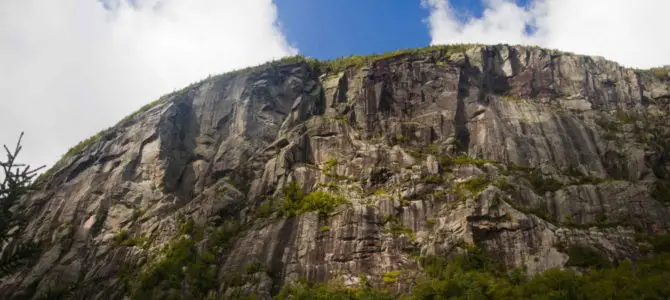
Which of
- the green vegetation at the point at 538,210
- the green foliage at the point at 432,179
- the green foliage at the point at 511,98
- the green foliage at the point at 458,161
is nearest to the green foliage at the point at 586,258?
the green vegetation at the point at 538,210

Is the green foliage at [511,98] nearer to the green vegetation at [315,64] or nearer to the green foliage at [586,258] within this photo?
the green vegetation at [315,64]

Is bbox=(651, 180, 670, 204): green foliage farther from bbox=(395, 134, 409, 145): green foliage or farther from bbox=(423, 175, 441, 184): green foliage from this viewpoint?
bbox=(395, 134, 409, 145): green foliage

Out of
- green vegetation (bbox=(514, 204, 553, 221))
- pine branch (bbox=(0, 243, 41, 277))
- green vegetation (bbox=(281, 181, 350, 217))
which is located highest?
green vegetation (bbox=(281, 181, 350, 217))

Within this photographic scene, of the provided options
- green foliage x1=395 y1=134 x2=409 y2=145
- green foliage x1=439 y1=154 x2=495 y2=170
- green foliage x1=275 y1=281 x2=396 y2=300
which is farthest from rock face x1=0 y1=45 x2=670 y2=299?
green foliage x1=275 y1=281 x2=396 y2=300

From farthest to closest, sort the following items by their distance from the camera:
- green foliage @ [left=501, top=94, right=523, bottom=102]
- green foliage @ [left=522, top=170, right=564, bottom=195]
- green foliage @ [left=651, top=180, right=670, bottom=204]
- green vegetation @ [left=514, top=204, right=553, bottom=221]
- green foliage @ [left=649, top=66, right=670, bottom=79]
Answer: green foliage @ [left=649, top=66, right=670, bottom=79] → green foliage @ [left=501, top=94, right=523, bottom=102] → green foliage @ [left=522, top=170, right=564, bottom=195] → green foliage @ [left=651, top=180, right=670, bottom=204] → green vegetation @ [left=514, top=204, right=553, bottom=221]

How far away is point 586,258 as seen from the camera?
3853cm

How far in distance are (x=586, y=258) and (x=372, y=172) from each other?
21.0 metres

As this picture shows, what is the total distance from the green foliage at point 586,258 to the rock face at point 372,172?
60 cm

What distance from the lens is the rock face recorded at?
4328 cm

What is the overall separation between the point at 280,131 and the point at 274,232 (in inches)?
729

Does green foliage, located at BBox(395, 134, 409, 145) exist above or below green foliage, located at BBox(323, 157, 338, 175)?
above

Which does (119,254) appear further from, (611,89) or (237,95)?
(611,89)

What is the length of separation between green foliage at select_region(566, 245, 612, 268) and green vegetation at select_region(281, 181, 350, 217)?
63.5 feet

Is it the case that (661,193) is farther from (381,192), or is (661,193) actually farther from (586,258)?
(381,192)
